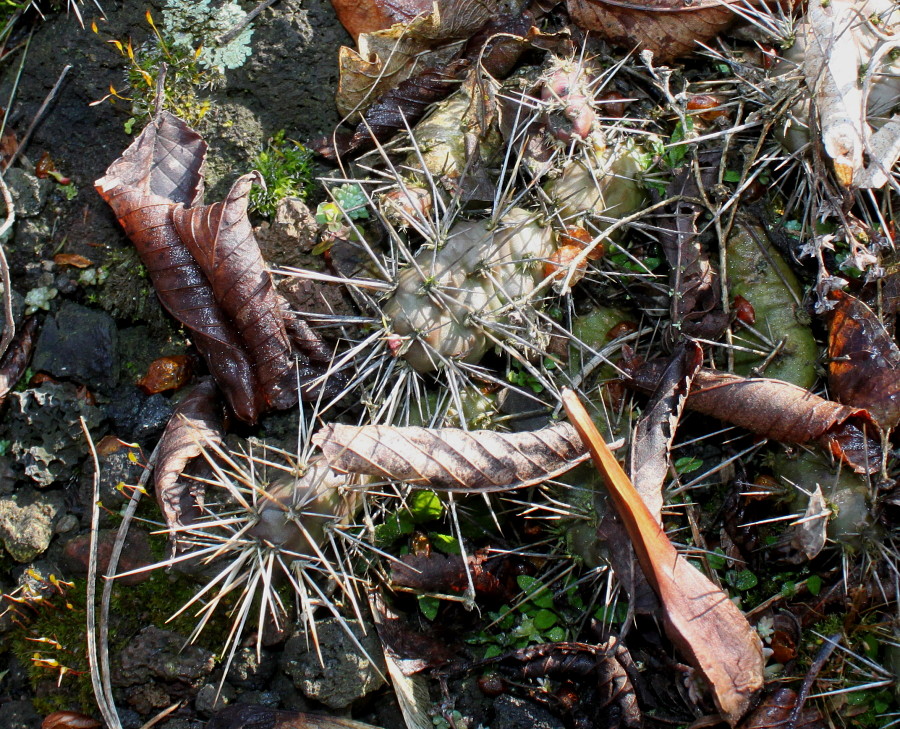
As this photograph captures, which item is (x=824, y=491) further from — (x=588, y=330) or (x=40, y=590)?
(x=40, y=590)

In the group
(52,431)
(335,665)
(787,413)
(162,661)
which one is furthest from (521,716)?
(52,431)

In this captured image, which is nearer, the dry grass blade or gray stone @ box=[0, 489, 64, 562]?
the dry grass blade

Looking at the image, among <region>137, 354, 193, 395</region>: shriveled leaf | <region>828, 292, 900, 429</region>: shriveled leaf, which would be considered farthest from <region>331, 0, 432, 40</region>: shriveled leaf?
<region>828, 292, 900, 429</region>: shriveled leaf

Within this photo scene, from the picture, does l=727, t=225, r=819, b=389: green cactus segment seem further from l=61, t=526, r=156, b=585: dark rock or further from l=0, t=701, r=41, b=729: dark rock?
l=0, t=701, r=41, b=729: dark rock

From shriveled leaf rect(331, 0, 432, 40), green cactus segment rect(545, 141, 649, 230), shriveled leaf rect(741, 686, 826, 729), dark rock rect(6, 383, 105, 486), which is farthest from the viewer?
shriveled leaf rect(331, 0, 432, 40)

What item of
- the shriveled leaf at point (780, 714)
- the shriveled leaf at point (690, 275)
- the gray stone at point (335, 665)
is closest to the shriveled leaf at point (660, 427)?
the shriveled leaf at point (690, 275)

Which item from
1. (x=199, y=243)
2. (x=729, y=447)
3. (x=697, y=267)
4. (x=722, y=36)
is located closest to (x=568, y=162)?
(x=697, y=267)
